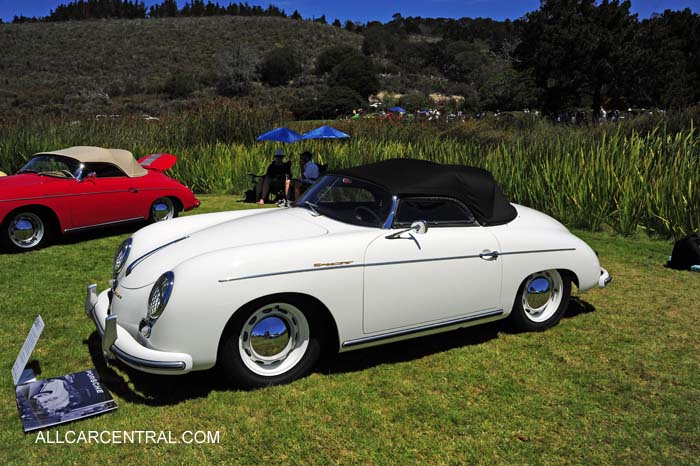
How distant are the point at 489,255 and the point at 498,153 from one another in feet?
22.3

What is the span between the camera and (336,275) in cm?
359

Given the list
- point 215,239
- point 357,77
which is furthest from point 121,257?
point 357,77

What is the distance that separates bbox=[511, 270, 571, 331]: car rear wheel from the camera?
4.60 meters

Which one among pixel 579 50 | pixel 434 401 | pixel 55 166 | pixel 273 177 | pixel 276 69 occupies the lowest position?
pixel 434 401

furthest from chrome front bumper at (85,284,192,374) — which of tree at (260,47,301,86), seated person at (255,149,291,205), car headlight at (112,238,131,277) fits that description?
tree at (260,47,301,86)

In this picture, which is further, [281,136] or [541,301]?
[281,136]

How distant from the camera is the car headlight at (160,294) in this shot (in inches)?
127

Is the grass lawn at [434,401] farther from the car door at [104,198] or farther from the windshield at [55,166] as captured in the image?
the windshield at [55,166]

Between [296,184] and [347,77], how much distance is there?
43.2m

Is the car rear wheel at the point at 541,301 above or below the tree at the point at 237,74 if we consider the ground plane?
below

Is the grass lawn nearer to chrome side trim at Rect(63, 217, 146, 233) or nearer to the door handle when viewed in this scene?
the door handle

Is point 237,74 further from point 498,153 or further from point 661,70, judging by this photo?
point 498,153

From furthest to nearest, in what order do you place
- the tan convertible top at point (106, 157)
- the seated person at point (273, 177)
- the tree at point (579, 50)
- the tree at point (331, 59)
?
the tree at point (331, 59) → the tree at point (579, 50) → the seated person at point (273, 177) → the tan convertible top at point (106, 157)

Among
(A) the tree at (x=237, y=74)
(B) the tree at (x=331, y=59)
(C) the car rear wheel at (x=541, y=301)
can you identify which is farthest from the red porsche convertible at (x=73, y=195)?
(B) the tree at (x=331, y=59)
